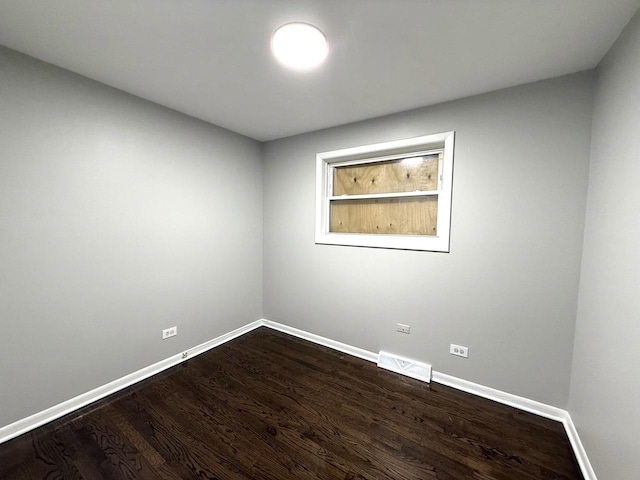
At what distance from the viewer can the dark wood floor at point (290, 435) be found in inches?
56.1

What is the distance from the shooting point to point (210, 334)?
2.82 meters

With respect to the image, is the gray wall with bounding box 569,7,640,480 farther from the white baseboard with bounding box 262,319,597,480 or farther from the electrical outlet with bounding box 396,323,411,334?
the electrical outlet with bounding box 396,323,411,334

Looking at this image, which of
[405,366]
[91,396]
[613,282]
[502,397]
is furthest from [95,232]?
[502,397]

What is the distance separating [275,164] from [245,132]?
0.51 meters

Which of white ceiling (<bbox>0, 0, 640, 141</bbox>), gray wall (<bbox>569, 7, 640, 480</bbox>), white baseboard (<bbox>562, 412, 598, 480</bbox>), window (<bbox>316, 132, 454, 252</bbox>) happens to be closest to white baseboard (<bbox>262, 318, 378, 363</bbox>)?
window (<bbox>316, 132, 454, 252</bbox>)

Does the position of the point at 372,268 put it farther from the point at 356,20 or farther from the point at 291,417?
the point at 356,20

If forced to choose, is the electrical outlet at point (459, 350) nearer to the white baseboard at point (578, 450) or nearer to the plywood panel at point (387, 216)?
the white baseboard at point (578, 450)

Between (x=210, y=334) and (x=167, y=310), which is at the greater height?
(x=167, y=310)

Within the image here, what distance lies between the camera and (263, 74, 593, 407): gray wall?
5.75ft

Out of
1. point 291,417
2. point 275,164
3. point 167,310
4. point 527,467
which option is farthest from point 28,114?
point 527,467

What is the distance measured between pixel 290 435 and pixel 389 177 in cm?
238

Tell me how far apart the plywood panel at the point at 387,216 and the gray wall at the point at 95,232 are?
1404 mm

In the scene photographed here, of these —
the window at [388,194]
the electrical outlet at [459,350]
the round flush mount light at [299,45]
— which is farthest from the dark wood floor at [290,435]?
the round flush mount light at [299,45]

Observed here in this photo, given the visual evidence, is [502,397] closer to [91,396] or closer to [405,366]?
[405,366]
